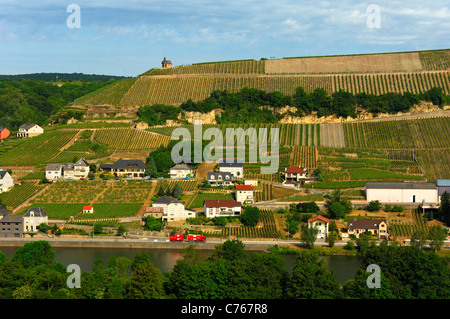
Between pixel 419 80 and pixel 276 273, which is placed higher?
pixel 419 80

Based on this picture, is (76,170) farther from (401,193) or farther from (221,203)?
(401,193)

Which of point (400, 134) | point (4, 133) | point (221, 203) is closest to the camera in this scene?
point (221, 203)

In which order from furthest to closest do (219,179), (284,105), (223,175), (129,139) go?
1. (284,105)
2. (129,139)
3. (223,175)
4. (219,179)

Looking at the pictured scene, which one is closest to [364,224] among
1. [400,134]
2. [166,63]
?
[400,134]

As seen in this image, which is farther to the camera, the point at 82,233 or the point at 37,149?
the point at 37,149

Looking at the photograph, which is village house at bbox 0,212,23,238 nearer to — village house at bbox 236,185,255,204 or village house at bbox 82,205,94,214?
village house at bbox 82,205,94,214
